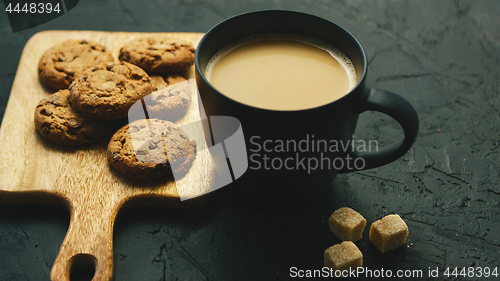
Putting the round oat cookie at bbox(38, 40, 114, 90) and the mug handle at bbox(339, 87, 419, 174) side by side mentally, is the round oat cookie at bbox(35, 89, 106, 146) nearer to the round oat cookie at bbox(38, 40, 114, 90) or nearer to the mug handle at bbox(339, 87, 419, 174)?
the round oat cookie at bbox(38, 40, 114, 90)

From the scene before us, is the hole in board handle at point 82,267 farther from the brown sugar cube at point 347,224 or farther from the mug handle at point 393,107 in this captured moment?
the mug handle at point 393,107

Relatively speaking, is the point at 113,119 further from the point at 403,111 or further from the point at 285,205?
the point at 403,111

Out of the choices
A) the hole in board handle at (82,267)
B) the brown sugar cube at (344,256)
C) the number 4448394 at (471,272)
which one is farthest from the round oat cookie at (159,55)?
the number 4448394 at (471,272)

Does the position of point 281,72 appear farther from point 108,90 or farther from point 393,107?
point 108,90

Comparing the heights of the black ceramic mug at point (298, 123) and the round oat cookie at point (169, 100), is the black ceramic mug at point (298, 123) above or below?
above

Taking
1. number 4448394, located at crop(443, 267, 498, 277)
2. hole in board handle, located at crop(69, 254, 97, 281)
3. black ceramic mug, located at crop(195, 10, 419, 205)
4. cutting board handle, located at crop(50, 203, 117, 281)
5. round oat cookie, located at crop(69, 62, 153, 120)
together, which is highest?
black ceramic mug, located at crop(195, 10, 419, 205)

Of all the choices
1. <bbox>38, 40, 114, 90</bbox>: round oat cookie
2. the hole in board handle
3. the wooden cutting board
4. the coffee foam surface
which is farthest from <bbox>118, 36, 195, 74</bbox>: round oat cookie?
the hole in board handle
